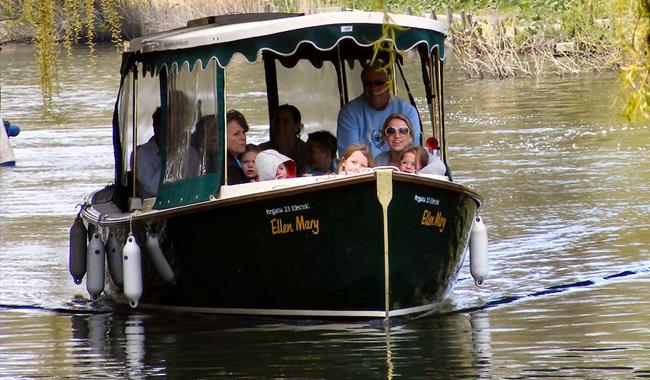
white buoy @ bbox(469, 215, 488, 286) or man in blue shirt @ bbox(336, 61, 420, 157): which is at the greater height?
man in blue shirt @ bbox(336, 61, 420, 157)

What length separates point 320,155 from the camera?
13.3 meters

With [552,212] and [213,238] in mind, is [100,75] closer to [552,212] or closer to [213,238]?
[552,212]

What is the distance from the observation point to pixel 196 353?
1178 centimetres

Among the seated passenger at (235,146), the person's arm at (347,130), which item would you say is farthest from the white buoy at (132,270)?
the person's arm at (347,130)

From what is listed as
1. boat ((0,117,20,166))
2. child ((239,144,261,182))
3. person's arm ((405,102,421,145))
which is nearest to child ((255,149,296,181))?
child ((239,144,261,182))

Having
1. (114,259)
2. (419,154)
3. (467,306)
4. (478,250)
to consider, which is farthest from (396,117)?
(114,259)

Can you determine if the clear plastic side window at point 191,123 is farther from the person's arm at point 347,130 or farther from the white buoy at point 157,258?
the person's arm at point 347,130

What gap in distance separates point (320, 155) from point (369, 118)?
64cm

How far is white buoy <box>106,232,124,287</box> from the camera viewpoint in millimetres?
13836

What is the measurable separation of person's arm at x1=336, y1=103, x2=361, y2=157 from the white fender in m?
2.92

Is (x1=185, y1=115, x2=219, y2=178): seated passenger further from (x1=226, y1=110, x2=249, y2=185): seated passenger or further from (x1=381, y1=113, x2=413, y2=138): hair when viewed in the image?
(x1=381, y1=113, x2=413, y2=138): hair

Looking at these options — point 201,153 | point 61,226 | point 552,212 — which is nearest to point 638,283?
point 201,153

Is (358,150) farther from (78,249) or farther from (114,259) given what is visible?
(78,249)

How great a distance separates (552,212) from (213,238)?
8252 mm
